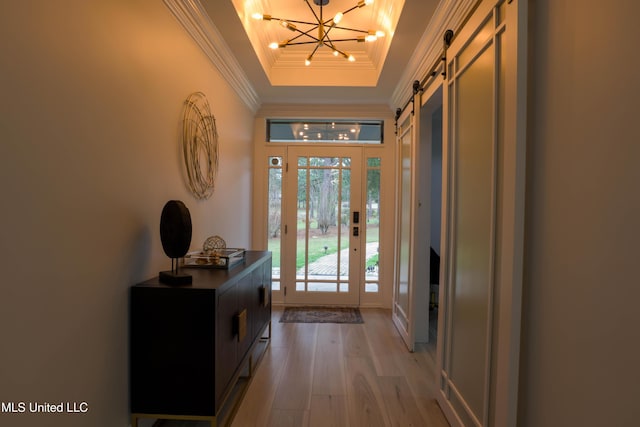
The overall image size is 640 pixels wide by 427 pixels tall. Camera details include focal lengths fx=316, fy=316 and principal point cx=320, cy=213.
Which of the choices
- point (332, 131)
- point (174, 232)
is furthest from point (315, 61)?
point (174, 232)

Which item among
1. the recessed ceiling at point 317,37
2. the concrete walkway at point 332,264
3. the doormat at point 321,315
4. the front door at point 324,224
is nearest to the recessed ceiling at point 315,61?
the recessed ceiling at point 317,37

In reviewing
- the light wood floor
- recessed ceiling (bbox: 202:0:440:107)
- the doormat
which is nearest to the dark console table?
the light wood floor

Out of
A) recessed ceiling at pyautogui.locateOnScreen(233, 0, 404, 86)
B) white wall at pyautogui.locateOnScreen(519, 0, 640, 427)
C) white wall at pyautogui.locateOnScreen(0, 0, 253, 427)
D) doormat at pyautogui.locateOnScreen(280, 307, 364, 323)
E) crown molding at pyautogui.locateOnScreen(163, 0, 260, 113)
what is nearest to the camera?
white wall at pyautogui.locateOnScreen(519, 0, 640, 427)

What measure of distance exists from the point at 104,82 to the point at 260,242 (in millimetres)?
2984

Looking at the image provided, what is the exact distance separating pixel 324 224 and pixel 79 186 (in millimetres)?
3139

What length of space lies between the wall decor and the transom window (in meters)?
1.67

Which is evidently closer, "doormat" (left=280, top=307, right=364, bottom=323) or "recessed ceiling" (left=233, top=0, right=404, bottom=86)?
"recessed ceiling" (left=233, top=0, right=404, bottom=86)

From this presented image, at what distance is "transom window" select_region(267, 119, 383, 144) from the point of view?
4.26 m

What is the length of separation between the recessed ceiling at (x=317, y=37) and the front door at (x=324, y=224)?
37.7 inches

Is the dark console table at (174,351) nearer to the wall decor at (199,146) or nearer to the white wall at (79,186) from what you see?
the white wall at (79,186)

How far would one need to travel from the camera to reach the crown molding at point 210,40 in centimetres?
206

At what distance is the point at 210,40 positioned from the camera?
247 cm

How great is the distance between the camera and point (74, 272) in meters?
1.26

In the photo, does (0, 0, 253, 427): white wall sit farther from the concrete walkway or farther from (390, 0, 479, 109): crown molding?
the concrete walkway
